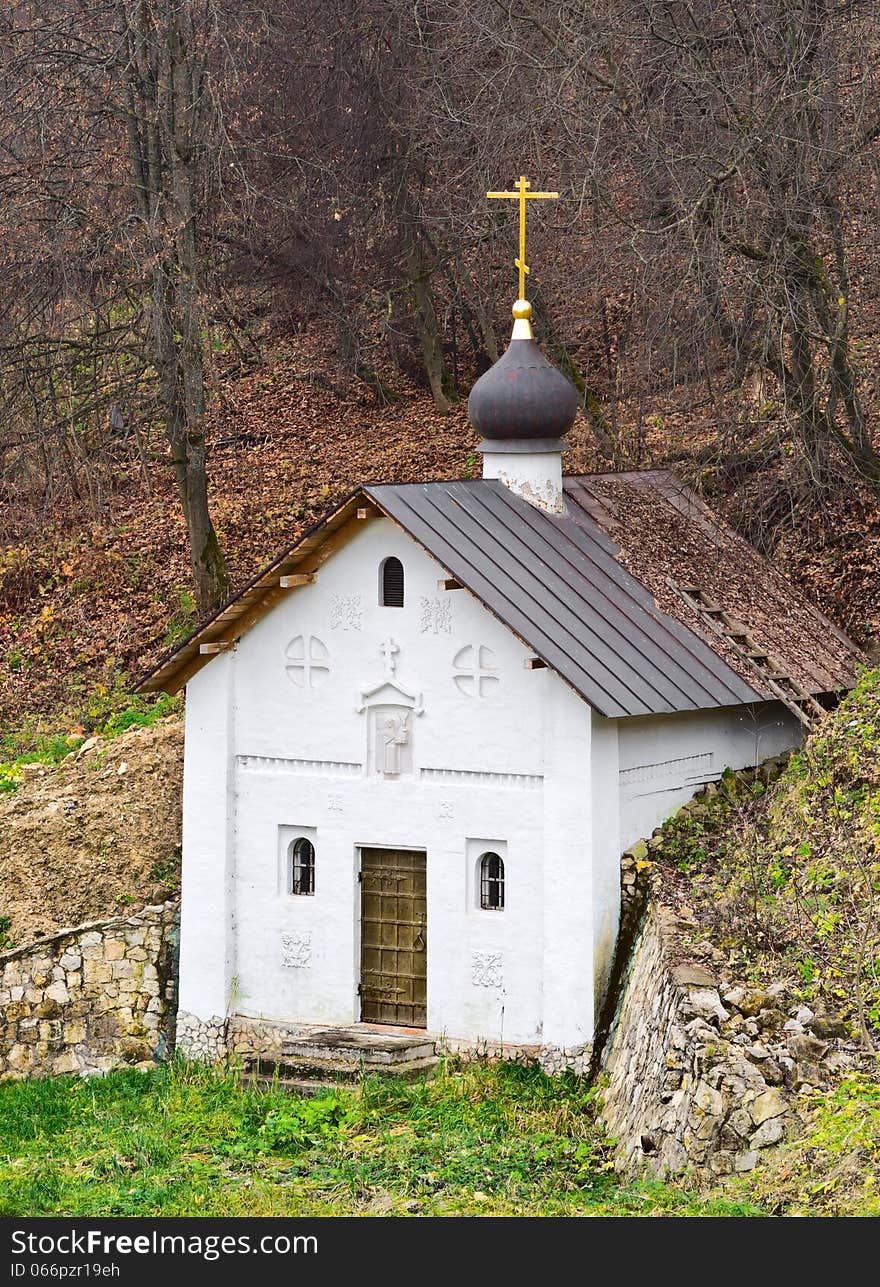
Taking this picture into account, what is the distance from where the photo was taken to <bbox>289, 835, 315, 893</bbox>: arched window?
17156 mm

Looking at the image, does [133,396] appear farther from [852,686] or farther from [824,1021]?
[824,1021]

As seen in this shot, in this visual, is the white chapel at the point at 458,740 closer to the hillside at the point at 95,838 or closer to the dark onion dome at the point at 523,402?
the dark onion dome at the point at 523,402

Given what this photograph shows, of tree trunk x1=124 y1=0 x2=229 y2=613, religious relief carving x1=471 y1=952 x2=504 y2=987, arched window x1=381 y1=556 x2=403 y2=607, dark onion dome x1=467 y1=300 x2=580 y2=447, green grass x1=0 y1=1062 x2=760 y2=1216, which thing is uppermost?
tree trunk x1=124 y1=0 x2=229 y2=613

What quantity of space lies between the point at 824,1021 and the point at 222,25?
13672mm

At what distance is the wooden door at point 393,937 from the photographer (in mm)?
16547

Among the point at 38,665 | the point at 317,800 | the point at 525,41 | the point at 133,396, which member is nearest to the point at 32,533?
the point at 38,665

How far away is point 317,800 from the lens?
16969 mm

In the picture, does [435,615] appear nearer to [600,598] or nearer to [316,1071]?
[600,598]

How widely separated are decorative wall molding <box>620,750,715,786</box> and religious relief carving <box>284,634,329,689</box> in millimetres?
2638

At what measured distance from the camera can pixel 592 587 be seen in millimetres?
17000

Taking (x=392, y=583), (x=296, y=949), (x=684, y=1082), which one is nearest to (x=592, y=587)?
(x=392, y=583)

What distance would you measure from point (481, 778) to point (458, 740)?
35cm

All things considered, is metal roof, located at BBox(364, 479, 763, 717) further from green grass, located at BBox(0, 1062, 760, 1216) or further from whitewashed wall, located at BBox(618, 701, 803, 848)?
green grass, located at BBox(0, 1062, 760, 1216)

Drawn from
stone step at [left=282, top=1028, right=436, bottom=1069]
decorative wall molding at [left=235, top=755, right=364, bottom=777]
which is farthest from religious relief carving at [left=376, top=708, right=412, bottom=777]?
stone step at [left=282, top=1028, right=436, bottom=1069]
